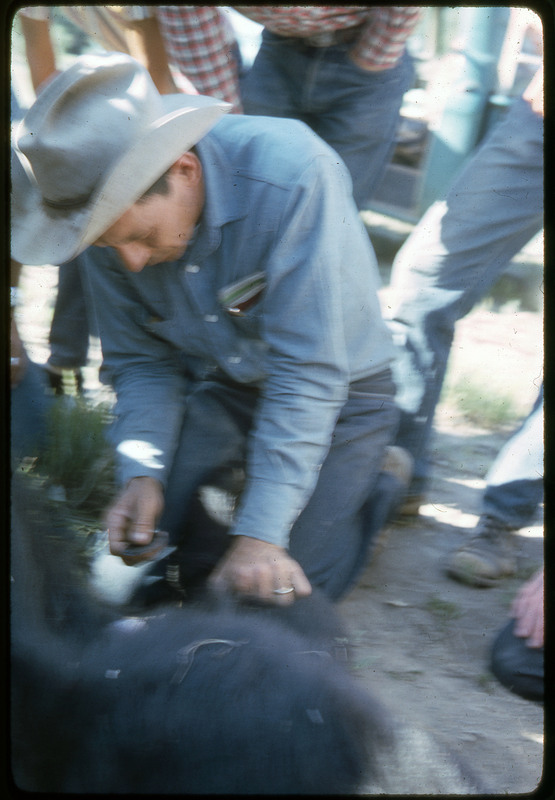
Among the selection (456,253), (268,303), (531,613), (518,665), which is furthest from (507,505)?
(268,303)

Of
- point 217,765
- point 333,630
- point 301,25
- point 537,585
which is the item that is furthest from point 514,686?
point 301,25

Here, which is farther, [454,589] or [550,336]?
[454,589]

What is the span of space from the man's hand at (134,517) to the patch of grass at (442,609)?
25.3 inches

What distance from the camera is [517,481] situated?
2188 millimetres

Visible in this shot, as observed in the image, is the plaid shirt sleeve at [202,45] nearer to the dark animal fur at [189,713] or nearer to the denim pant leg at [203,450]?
the denim pant leg at [203,450]

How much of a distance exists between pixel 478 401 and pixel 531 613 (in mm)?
570

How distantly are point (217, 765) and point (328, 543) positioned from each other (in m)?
0.66

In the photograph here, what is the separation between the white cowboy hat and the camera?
147 centimetres

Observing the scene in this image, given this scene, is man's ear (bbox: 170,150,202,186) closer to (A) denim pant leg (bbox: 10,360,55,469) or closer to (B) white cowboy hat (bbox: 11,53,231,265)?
(B) white cowboy hat (bbox: 11,53,231,265)

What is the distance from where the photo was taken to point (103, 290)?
1.86 meters

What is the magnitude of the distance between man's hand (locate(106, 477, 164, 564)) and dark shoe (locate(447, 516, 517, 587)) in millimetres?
782

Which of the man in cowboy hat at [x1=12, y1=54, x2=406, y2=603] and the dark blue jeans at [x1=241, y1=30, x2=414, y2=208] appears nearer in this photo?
the man in cowboy hat at [x1=12, y1=54, x2=406, y2=603]

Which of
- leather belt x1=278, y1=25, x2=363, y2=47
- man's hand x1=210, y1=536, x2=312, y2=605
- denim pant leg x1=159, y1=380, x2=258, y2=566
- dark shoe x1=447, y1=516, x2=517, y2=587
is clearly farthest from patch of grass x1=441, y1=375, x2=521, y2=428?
leather belt x1=278, y1=25, x2=363, y2=47

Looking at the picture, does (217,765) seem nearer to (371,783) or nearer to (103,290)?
(371,783)
